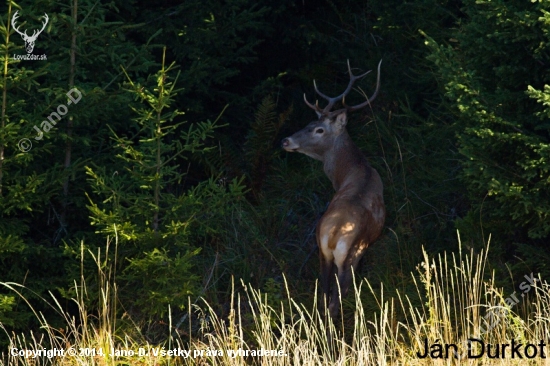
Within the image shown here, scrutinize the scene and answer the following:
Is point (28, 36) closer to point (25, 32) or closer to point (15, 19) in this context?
point (25, 32)

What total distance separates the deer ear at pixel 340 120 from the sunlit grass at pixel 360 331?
2101 millimetres

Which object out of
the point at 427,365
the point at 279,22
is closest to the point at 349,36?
the point at 279,22

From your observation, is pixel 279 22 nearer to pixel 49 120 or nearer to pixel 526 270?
pixel 49 120

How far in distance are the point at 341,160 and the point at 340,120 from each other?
48 centimetres

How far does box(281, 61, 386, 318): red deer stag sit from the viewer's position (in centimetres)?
807

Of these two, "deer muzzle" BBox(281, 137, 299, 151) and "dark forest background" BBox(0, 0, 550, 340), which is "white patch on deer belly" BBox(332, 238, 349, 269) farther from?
"deer muzzle" BBox(281, 137, 299, 151)

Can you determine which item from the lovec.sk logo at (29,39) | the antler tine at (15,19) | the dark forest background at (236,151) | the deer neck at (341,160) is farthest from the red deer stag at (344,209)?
the antler tine at (15,19)

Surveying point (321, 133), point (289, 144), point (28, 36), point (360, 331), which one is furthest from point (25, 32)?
point (360, 331)

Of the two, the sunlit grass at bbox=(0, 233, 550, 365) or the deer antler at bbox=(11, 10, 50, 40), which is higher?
the deer antler at bbox=(11, 10, 50, 40)

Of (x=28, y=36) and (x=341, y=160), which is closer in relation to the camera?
(x=28, y=36)

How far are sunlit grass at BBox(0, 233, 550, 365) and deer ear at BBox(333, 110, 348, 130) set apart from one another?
210 centimetres

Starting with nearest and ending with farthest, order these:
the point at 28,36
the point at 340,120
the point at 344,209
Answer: the point at 28,36 < the point at 344,209 < the point at 340,120

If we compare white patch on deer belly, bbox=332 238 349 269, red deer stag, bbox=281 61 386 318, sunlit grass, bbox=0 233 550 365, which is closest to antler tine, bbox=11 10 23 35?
sunlit grass, bbox=0 233 550 365

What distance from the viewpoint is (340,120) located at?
9734 millimetres
